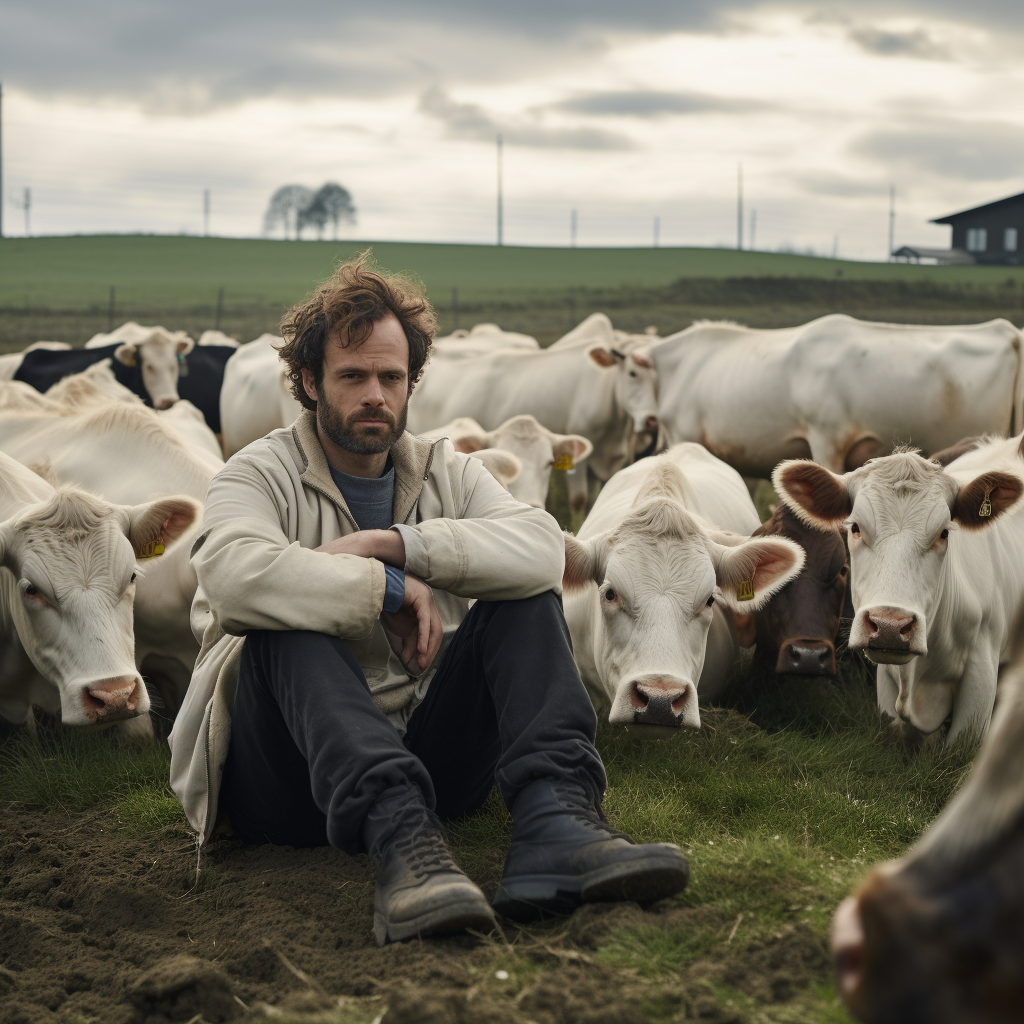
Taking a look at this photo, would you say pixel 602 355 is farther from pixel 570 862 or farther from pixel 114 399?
pixel 570 862

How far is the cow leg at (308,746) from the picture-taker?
2.99m

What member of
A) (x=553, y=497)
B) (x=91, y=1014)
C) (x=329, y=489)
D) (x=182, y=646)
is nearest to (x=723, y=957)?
(x=91, y=1014)

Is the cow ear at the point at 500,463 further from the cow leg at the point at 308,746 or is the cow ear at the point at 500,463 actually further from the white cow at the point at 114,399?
the cow leg at the point at 308,746

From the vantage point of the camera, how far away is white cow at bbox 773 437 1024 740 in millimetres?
4652

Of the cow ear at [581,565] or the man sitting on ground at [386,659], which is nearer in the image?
the man sitting on ground at [386,659]

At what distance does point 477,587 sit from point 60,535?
86.9 inches

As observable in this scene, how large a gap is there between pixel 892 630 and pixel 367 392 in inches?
86.8

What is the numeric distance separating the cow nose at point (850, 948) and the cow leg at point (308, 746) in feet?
5.48

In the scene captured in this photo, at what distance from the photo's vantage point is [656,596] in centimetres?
451

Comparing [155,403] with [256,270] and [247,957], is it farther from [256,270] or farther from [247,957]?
[256,270]

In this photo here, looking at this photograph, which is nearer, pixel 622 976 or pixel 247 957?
pixel 622 976

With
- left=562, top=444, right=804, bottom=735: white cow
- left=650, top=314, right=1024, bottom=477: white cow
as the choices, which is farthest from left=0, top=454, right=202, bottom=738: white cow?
left=650, top=314, right=1024, bottom=477: white cow

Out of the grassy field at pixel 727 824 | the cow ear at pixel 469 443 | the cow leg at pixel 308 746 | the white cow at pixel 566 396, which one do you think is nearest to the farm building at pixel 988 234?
the white cow at pixel 566 396

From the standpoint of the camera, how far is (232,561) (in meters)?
3.30
